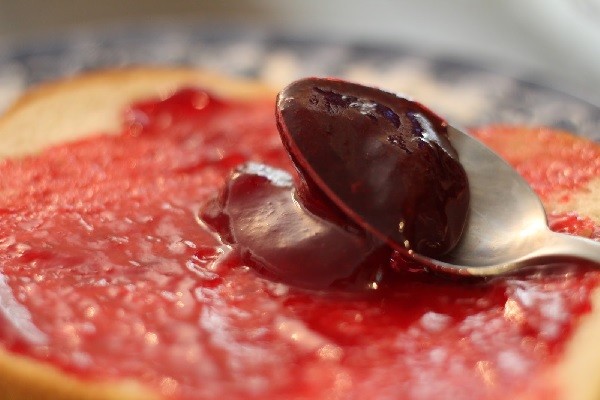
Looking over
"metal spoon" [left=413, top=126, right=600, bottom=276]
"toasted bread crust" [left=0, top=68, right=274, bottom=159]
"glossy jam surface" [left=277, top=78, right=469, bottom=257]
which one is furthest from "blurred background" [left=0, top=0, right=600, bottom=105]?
"glossy jam surface" [left=277, top=78, right=469, bottom=257]

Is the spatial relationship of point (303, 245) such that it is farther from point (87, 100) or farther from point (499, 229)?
point (87, 100)

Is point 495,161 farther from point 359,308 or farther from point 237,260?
point 237,260

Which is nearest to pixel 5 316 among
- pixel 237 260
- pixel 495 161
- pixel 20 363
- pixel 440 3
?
pixel 20 363

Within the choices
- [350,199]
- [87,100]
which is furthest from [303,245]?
[87,100]

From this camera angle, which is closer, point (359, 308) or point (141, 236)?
point (359, 308)

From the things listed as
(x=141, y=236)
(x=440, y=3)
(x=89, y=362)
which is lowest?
(x=89, y=362)

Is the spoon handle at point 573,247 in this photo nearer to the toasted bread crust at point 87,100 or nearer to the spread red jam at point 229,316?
the spread red jam at point 229,316
